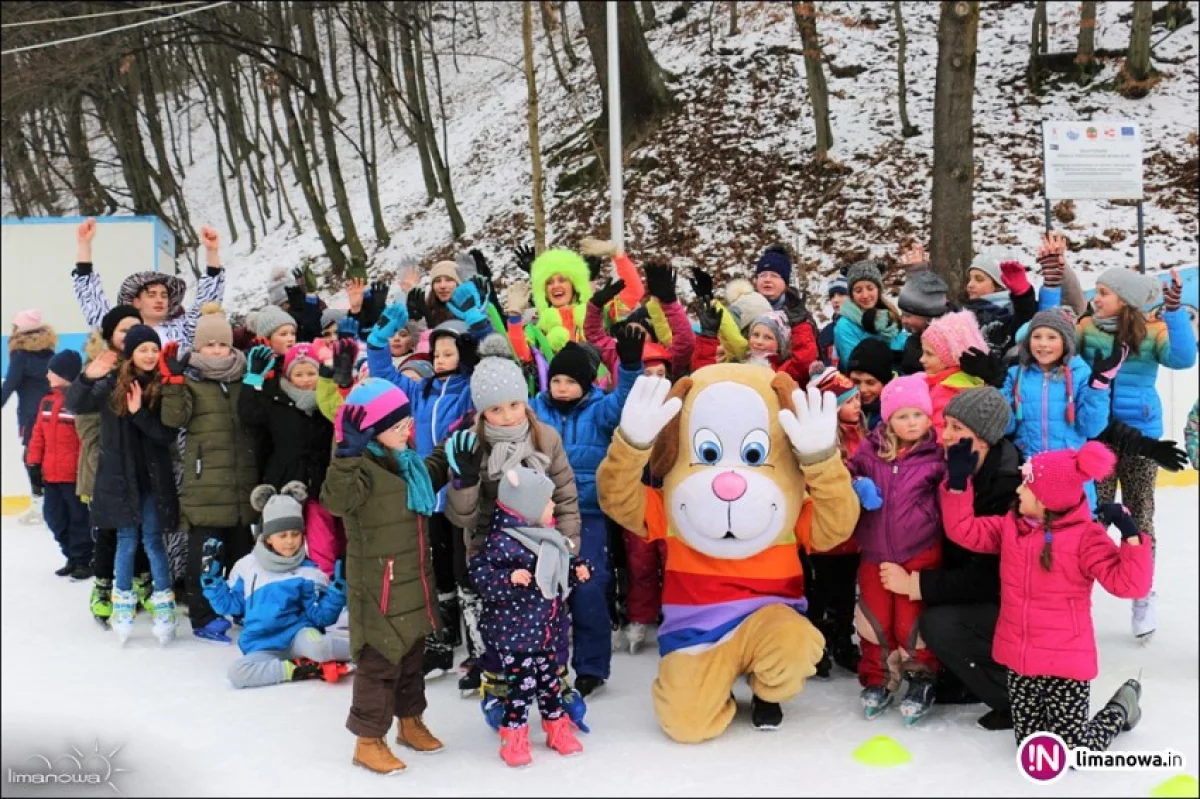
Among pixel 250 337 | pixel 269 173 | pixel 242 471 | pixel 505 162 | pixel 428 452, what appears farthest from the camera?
pixel 269 173

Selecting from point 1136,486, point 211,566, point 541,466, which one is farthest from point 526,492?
point 1136,486

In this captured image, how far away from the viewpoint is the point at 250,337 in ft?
21.5

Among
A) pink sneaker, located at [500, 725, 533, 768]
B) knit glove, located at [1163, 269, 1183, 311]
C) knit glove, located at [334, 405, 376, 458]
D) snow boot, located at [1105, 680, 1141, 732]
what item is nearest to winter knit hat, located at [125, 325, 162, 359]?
knit glove, located at [334, 405, 376, 458]

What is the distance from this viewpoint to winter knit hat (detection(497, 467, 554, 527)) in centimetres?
403

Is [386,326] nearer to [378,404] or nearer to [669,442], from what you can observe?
[378,404]

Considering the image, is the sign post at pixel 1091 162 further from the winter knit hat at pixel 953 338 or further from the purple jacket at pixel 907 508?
the purple jacket at pixel 907 508

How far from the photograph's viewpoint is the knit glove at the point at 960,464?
3984 mm

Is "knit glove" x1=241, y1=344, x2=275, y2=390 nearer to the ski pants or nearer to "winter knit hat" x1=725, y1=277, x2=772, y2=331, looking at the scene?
the ski pants

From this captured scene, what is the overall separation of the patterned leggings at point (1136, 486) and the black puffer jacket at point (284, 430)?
4105 mm

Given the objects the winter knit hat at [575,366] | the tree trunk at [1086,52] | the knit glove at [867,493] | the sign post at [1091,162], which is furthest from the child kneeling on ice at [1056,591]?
the tree trunk at [1086,52]

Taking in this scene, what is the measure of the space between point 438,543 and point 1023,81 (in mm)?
16281

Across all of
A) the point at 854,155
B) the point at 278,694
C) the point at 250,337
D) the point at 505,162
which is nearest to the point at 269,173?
the point at 505,162

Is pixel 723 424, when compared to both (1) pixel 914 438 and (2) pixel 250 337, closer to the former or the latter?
(1) pixel 914 438

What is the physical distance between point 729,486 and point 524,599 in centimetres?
90
